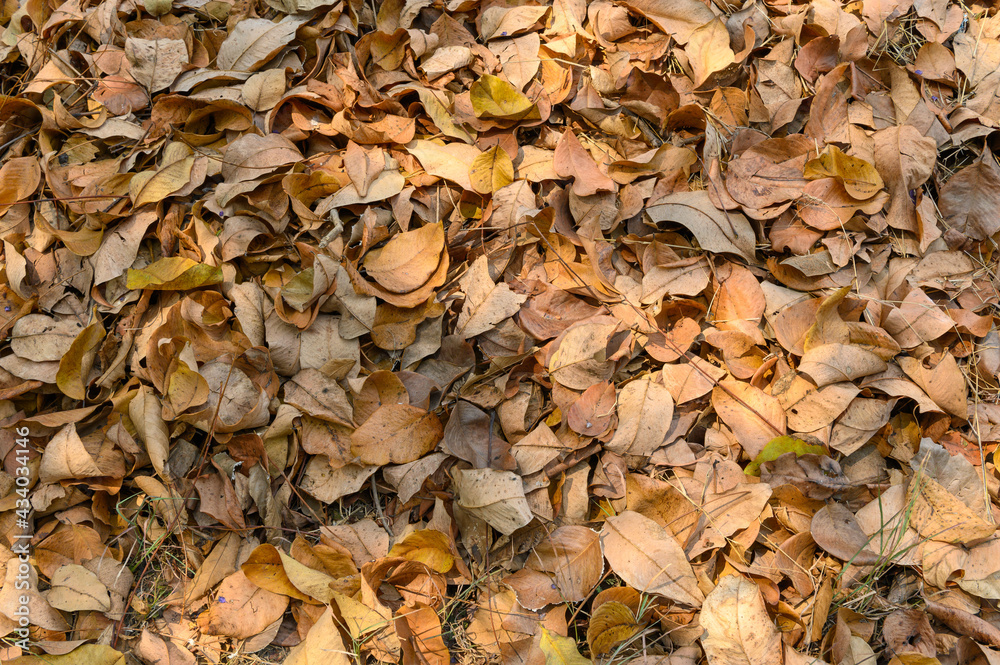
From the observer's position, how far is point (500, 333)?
1.44 m

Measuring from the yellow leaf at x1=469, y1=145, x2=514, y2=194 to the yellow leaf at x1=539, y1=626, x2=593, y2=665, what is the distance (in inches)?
37.2

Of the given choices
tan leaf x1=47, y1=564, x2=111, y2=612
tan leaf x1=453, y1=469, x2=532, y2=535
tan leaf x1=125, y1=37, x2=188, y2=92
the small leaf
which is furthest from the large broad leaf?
tan leaf x1=47, y1=564, x2=111, y2=612

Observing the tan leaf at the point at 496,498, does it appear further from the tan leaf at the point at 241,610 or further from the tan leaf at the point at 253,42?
the tan leaf at the point at 253,42

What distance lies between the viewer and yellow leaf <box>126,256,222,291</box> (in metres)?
1.44

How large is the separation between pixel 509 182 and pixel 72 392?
41.2 inches

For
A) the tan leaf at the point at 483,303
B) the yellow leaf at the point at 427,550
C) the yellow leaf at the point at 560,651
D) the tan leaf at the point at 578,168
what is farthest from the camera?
the tan leaf at the point at 578,168

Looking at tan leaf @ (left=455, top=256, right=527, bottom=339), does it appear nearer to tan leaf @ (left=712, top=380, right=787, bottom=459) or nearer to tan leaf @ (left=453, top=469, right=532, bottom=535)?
tan leaf @ (left=453, top=469, right=532, bottom=535)

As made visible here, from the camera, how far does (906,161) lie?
1.52 m

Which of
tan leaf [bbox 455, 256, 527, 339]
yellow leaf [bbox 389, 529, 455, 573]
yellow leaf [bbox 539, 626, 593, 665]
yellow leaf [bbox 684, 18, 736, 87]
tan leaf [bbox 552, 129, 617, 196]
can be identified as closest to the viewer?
yellow leaf [bbox 539, 626, 593, 665]

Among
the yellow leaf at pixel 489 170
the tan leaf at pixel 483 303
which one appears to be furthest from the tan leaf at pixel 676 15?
the tan leaf at pixel 483 303

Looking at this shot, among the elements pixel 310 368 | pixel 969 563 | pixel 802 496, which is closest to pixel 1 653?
pixel 310 368

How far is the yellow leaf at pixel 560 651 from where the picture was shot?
1189 mm

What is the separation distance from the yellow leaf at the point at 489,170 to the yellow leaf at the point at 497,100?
12 cm

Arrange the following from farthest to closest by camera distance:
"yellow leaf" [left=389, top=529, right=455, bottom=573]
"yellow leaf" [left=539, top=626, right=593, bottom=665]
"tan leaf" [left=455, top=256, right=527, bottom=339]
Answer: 1. "tan leaf" [left=455, top=256, right=527, bottom=339]
2. "yellow leaf" [left=389, top=529, right=455, bottom=573]
3. "yellow leaf" [left=539, top=626, right=593, bottom=665]
